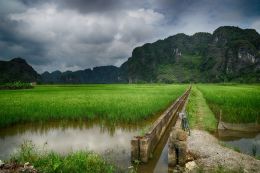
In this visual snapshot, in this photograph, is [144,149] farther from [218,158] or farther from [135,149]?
[218,158]

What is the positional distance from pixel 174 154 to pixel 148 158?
887 millimetres

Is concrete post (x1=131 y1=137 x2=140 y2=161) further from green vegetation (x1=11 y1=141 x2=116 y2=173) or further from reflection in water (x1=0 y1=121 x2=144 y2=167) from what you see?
green vegetation (x1=11 y1=141 x2=116 y2=173)

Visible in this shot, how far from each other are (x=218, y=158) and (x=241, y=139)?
4.44 m

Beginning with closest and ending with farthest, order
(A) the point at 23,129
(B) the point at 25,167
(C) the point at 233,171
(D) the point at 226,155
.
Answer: (B) the point at 25,167, (C) the point at 233,171, (D) the point at 226,155, (A) the point at 23,129

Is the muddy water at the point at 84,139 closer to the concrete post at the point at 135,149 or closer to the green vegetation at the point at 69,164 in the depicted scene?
the concrete post at the point at 135,149

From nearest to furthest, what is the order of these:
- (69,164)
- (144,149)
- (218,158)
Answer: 1. (69,164)
2. (218,158)
3. (144,149)

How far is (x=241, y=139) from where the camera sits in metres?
10.2

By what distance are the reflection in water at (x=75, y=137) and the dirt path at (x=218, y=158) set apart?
205 cm

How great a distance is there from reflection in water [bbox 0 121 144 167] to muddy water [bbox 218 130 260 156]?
3.80 m

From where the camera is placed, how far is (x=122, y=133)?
10836mm

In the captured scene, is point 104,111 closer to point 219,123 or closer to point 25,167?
point 219,123

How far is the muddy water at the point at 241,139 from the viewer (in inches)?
356

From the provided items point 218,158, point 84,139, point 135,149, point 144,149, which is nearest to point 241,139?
point 218,158

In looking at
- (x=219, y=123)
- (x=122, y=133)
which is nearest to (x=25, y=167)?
(x=122, y=133)
